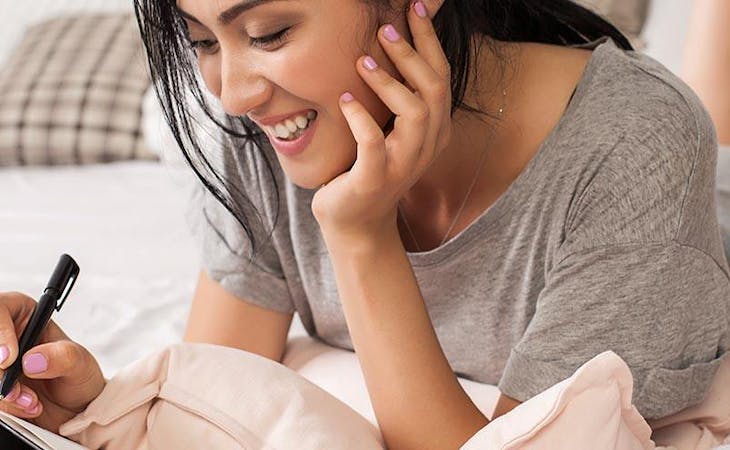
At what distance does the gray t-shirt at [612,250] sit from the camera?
1.01 meters

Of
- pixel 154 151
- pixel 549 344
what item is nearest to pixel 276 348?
pixel 549 344

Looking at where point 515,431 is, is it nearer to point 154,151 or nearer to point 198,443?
point 198,443

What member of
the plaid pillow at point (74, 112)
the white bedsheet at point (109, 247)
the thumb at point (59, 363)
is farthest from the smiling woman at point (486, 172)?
the plaid pillow at point (74, 112)

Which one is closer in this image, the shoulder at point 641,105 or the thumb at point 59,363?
the thumb at point 59,363

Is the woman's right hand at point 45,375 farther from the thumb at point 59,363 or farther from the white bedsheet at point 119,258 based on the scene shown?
the white bedsheet at point 119,258

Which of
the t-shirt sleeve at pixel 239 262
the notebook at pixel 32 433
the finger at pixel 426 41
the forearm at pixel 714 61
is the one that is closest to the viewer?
the notebook at pixel 32 433

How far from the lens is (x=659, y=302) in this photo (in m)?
1.01

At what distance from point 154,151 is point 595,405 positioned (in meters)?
1.67

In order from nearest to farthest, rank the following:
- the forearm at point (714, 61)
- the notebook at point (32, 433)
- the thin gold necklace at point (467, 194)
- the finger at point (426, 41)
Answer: the notebook at point (32, 433)
the finger at point (426, 41)
the thin gold necklace at point (467, 194)
the forearm at point (714, 61)

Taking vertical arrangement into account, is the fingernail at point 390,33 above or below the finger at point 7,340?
above

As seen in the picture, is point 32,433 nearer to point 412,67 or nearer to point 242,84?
point 242,84

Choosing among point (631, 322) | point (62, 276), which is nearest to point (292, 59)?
point (62, 276)

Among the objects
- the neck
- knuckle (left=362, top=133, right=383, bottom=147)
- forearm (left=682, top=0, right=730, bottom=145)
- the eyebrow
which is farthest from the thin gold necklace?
forearm (left=682, top=0, right=730, bottom=145)

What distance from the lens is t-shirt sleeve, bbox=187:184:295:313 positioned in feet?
4.32
